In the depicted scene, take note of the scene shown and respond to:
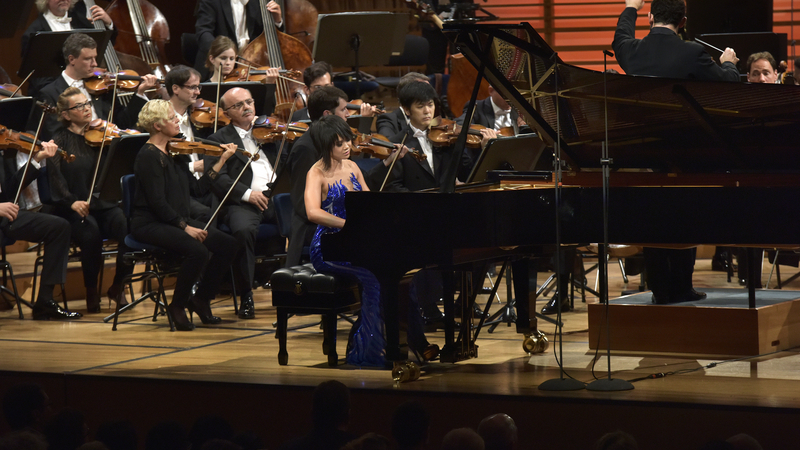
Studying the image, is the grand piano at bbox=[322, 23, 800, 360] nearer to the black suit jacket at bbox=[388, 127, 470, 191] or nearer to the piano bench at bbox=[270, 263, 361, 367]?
the piano bench at bbox=[270, 263, 361, 367]

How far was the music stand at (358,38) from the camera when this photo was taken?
6.65 meters

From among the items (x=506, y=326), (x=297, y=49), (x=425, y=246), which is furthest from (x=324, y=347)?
(x=297, y=49)

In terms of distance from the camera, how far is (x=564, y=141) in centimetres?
409

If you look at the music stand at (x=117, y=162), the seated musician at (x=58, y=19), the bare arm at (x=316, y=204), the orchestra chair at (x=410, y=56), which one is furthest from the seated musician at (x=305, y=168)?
the orchestra chair at (x=410, y=56)

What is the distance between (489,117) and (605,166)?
291 centimetres

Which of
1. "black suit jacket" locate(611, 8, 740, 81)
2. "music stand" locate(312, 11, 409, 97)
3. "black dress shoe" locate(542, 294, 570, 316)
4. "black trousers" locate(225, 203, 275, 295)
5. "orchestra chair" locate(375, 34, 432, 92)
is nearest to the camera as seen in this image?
"black suit jacket" locate(611, 8, 740, 81)

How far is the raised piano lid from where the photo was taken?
11.8 feet

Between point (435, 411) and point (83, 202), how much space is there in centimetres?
293

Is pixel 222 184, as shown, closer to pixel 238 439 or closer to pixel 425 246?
pixel 425 246

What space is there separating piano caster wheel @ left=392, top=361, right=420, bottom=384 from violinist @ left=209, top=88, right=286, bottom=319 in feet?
6.65

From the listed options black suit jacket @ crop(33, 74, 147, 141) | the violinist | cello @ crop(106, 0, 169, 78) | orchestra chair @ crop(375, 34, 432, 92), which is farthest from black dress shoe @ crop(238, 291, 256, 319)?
orchestra chair @ crop(375, 34, 432, 92)

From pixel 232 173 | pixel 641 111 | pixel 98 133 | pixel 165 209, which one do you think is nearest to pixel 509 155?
pixel 641 111

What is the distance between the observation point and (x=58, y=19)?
21.7 ft

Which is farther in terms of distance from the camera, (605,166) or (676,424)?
(605,166)
